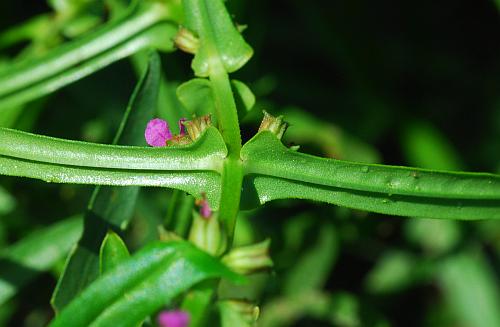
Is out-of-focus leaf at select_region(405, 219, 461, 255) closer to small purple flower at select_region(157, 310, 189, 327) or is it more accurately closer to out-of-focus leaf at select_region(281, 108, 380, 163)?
out-of-focus leaf at select_region(281, 108, 380, 163)

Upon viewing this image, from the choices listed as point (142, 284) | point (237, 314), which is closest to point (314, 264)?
point (237, 314)

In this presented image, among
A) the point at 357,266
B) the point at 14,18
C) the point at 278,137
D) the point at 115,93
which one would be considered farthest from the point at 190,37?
the point at 357,266

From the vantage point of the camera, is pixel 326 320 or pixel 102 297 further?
pixel 326 320

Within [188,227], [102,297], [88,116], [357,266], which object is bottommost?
[357,266]

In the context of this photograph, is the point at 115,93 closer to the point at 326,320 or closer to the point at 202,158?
the point at 326,320

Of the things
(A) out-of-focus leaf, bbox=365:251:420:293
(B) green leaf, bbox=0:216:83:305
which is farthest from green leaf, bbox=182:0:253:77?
(A) out-of-focus leaf, bbox=365:251:420:293
